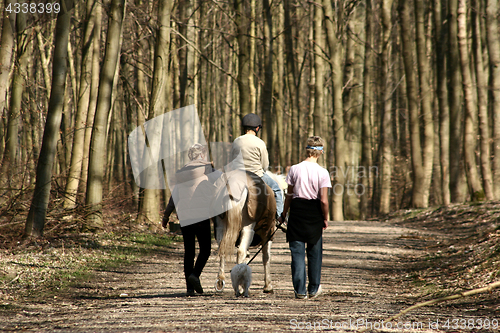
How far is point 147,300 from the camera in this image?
6613 millimetres

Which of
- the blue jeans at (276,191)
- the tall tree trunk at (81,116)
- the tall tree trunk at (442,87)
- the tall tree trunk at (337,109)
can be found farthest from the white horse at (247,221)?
the tall tree trunk at (442,87)

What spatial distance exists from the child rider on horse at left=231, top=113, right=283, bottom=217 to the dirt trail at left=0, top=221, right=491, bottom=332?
160 centimetres

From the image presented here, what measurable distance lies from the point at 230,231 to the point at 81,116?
8.14 metres

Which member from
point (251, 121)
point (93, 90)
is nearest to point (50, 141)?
point (93, 90)

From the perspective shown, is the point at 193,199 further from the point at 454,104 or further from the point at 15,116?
the point at 454,104

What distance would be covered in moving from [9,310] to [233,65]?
25.0 metres

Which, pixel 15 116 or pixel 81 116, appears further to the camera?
pixel 81 116

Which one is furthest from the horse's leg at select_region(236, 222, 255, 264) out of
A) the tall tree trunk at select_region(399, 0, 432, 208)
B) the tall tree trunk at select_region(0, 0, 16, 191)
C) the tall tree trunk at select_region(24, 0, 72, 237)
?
the tall tree trunk at select_region(399, 0, 432, 208)

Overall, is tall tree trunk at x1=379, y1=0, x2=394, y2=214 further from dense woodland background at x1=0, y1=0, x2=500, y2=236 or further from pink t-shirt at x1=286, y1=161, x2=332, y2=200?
pink t-shirt at x1=286, y1=161, x2=332, y2=200

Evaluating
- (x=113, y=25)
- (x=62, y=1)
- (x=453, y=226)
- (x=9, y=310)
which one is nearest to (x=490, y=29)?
(x=453, y=226)

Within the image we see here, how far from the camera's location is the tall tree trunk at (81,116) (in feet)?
39.7

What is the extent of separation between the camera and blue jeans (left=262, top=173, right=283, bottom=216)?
7.14m

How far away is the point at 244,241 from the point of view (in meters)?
6.68

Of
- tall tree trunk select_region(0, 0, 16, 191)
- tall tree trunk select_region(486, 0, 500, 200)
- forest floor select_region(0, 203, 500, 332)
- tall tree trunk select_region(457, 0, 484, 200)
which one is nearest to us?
forest floor select_region(0, 203, 500, 332)
